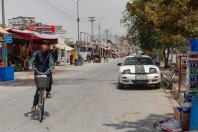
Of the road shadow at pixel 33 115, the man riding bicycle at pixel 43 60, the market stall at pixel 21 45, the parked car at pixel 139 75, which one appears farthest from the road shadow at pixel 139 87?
the market stall at pixel 21 45

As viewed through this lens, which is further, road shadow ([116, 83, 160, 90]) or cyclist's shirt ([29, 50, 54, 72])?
road shadow ([116, 83, 160, 90])

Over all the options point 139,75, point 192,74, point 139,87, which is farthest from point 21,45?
point 192,74

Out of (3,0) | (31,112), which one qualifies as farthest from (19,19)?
(31,112)

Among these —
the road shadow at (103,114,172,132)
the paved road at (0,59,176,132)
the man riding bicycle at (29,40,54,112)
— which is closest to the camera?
the road shadow at (103,114,172,132)

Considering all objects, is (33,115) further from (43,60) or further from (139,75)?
Answer: (139,75)

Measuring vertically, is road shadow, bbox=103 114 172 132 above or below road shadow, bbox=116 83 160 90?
below

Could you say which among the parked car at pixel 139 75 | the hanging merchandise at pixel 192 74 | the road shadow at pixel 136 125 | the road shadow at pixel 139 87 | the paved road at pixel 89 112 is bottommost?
the road shadow at pixel 136 125

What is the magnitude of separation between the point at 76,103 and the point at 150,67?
5273mm

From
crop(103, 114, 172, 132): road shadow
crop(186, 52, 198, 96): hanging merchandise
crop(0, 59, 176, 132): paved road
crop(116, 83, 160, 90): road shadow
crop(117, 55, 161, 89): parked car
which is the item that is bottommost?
crop(103, 114, 172, 132): road shadow

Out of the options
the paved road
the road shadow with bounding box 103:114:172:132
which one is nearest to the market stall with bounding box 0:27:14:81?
the paved road

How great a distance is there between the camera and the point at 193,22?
10883mm

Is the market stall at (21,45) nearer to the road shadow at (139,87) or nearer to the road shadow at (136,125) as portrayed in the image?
the road shadow at (139,87)

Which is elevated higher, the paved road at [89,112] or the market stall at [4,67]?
the market stall at [4,67]

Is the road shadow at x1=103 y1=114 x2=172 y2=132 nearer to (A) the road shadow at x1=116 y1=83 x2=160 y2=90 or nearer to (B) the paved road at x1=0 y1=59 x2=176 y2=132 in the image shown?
(B) the paved road at x1=0 y1=59 x2=176 y2=132
